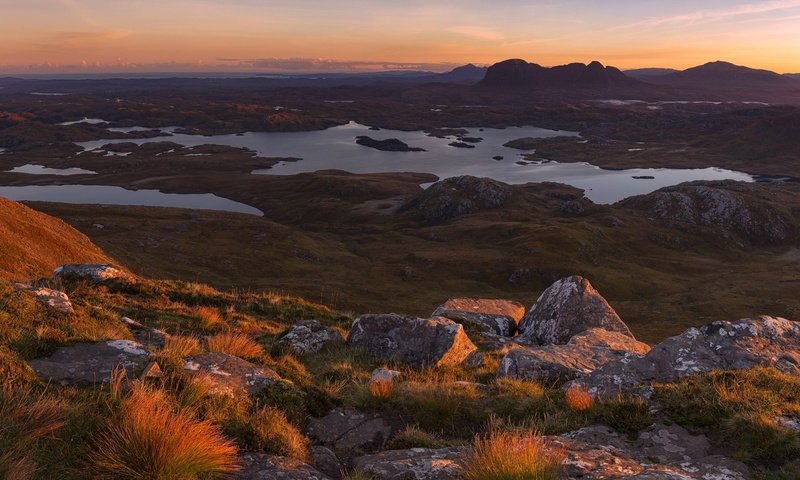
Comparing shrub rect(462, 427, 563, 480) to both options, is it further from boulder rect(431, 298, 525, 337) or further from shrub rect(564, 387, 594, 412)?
boulder rect(431, 298, 525, 337)

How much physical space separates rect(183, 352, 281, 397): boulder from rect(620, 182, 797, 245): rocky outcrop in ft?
547

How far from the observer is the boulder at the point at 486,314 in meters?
26.3

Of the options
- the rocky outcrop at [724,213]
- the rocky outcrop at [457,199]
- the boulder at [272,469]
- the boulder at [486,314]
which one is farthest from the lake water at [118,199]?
the boulder at [272,469]

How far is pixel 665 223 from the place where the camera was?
152m

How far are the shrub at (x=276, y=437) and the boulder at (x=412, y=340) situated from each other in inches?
327

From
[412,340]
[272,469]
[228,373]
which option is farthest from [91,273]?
[272,469]

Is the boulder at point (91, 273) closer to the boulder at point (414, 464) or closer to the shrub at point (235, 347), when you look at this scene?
the shrub at point (235, 347)

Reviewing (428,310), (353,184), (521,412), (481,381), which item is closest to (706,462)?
(521,412)

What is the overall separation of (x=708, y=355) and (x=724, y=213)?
172 meters

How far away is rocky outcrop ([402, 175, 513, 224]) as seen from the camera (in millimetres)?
166000

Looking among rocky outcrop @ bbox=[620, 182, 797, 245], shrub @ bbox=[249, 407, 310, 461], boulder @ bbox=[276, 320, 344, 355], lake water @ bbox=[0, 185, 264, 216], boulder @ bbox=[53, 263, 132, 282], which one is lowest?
lake water @ bbox=[0, 185, 264, 216]

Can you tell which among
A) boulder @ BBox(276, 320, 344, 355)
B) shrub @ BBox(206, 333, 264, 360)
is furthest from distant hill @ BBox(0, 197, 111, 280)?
shrub @ BBox(206, 333, 264, 360)

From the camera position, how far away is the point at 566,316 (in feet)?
86.6

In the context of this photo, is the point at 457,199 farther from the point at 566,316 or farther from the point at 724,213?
the point at 566,316
